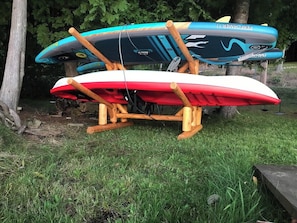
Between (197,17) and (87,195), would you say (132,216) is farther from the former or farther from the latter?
(197,17)

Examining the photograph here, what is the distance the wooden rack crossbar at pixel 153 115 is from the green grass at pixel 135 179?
1.91ft

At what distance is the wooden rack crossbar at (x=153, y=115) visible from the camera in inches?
185

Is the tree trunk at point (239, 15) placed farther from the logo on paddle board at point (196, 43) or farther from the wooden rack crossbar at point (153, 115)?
the wooden rack crossbar at point (153, 115)

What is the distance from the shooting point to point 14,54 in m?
5.36

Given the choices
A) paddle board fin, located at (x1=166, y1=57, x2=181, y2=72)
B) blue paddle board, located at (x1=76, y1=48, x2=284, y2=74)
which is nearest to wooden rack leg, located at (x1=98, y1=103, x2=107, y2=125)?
paddle board fin, located at (x1=166, y1=57, x2=181, y2=72)

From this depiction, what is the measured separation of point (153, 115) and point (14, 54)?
91.5 inches

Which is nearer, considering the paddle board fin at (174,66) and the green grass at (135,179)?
the green grass at (135,179)

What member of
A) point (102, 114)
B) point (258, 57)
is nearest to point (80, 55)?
point (102, 114)

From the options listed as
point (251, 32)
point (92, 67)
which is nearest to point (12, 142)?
point (251, 32)

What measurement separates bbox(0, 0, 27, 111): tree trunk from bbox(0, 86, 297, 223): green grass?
150cm

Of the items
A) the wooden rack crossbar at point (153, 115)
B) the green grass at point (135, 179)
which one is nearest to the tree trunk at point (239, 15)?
the wooden rack crossbar at point (153, 115)

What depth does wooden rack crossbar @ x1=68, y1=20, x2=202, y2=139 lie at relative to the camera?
15.4 ft

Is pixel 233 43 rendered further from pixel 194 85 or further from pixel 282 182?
pixel 282 182

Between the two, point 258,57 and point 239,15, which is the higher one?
point 239,15
